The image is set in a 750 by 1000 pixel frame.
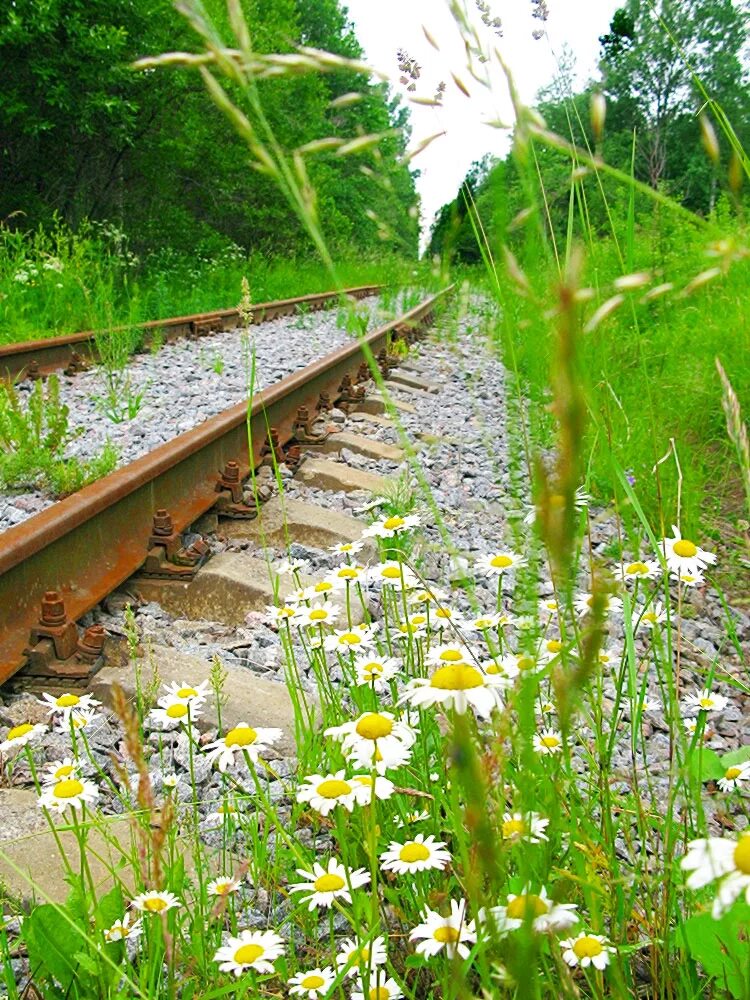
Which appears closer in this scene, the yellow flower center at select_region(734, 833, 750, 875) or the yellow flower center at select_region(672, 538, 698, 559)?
the yellow flower center at select_region(734, 833, 750, 875)

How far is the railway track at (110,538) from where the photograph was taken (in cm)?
253

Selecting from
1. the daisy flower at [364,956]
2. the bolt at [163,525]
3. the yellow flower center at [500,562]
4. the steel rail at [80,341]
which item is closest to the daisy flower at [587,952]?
the daisy flower at [364,956]

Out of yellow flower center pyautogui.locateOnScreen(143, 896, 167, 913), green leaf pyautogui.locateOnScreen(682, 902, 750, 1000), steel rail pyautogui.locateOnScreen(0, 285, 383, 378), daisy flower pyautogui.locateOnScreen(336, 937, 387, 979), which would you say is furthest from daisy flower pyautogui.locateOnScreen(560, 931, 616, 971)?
steel rail pyautogui.locateOnScreen(0, 285, 383, 378)

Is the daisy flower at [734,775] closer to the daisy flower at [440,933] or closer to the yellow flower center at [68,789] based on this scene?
the daisy flower at [440,933]

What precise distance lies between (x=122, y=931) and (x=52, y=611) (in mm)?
1405

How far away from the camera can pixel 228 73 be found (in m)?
0.84

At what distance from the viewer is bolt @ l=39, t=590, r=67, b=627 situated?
2582 mm

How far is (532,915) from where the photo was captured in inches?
21.1

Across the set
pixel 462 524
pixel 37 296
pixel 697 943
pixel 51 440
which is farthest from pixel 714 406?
pixel 37 296

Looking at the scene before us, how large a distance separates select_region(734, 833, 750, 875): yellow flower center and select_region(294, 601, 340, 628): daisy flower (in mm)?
1193

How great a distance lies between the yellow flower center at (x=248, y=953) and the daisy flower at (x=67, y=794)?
28cm

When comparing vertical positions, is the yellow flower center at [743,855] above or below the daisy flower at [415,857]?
above

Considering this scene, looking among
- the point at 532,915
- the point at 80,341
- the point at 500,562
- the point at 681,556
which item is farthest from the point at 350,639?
the point at 80,341

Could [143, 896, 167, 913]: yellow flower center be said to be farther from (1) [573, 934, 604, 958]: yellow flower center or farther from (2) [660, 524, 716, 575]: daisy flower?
(2) [660, 524, 716, 575]: daisy flower
